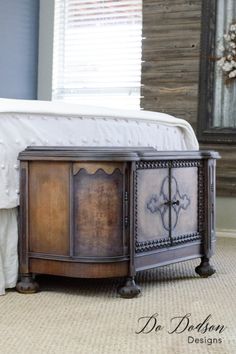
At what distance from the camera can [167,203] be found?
2281 millimetres

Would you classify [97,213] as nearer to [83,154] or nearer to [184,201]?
[83,154]

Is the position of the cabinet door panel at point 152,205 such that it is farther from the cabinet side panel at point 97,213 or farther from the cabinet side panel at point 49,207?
the cabinet side panel at point 49,207

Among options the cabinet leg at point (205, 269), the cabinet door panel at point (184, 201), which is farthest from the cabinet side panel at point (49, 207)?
the cabinet leg at point (205, 269)

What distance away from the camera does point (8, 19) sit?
164 inches

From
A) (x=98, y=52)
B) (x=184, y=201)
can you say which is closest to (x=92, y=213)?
(x=184, y=201)

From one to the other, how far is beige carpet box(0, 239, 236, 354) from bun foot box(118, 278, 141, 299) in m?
0.03

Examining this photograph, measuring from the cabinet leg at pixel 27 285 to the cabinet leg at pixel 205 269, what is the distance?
2.39ft

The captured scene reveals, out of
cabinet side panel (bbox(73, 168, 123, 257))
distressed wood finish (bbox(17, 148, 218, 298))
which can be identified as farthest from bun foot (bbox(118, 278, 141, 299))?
cabinet side panel (bbox(73, 168, 123, 257))

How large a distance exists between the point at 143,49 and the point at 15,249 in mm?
2299

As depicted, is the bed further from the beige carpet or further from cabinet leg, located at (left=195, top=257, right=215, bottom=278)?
cabinet leg, located at (left=195, top=257, right=215, bottom=278)

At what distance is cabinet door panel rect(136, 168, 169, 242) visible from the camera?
2.14 meters

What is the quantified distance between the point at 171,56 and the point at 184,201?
6.01 feet

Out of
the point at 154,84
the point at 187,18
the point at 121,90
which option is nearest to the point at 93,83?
the point at 121,90

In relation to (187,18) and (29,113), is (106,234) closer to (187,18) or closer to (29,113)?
(29,113)
